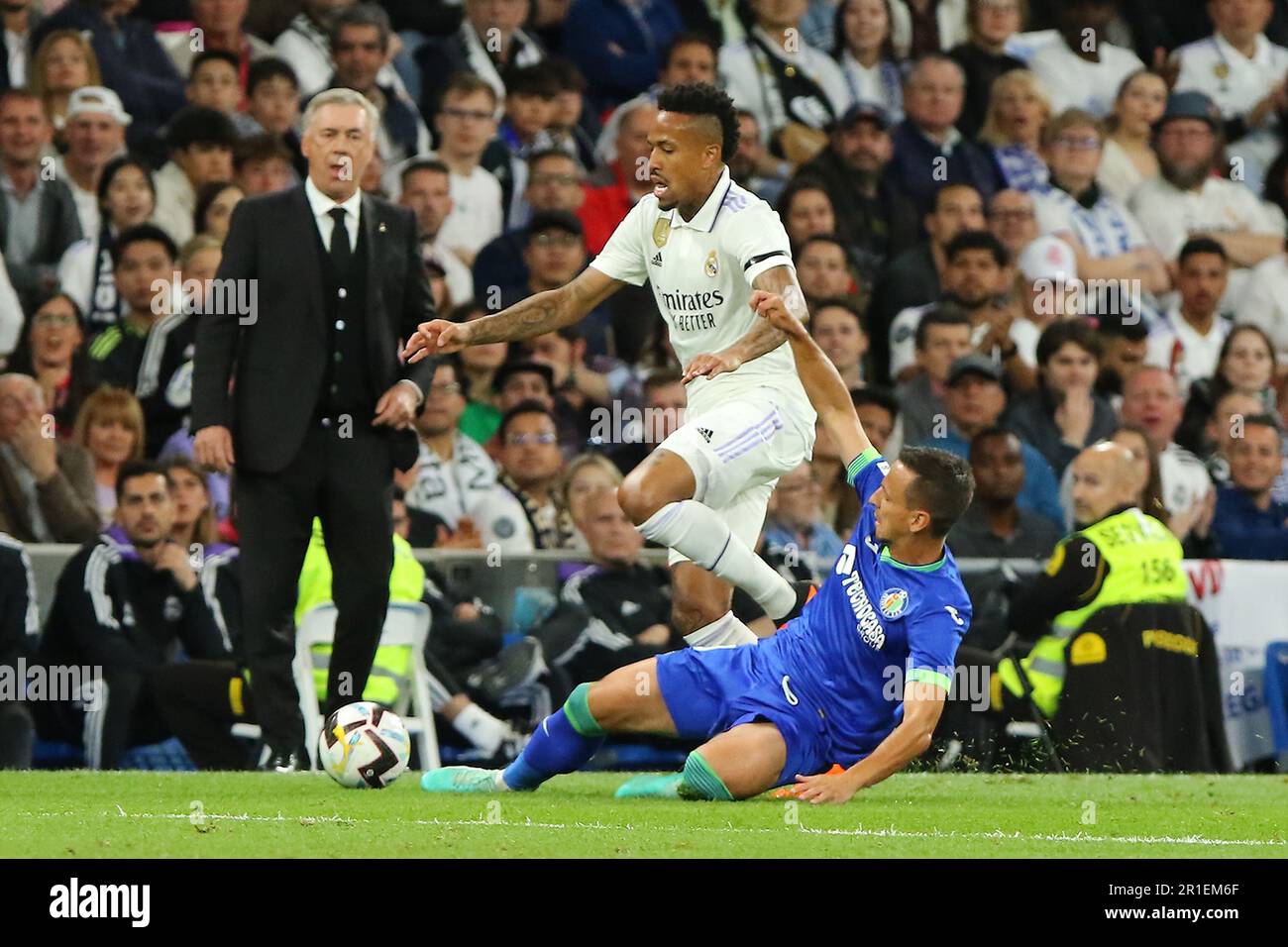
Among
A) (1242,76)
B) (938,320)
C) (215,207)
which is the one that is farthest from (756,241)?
(1242,76)

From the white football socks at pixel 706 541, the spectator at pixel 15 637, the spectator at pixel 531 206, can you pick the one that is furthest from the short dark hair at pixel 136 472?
the white football socks at pixel 706 541

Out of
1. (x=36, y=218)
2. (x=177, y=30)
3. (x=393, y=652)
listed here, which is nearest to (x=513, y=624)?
(x=393, y=652)

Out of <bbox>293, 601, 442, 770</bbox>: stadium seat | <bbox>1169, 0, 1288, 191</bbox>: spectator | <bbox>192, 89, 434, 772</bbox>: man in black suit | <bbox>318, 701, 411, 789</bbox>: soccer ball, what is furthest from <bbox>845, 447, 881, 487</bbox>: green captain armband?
<bbox>1169, 0, 1288, 191</bbox>: spectator

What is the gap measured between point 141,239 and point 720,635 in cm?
479

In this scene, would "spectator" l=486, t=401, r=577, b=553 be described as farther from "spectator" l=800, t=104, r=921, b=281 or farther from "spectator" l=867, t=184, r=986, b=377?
"spectator" l=800, t=104, r=921, b=281

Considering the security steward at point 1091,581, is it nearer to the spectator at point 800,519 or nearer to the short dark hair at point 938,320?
the spectator at point 800,519

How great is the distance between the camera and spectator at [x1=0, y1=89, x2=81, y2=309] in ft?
38.5

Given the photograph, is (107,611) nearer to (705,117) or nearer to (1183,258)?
(705,117)

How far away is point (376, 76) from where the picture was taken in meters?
12.8

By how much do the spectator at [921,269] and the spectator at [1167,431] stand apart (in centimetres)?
133

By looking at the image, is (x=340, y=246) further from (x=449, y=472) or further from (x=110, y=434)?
(x=449, y=472)

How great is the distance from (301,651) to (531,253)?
3577mm

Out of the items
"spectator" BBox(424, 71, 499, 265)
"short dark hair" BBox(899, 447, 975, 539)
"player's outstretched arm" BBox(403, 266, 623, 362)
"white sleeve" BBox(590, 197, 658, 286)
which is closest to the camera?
"short dark hair" BBox(899, 447, 975, 539)

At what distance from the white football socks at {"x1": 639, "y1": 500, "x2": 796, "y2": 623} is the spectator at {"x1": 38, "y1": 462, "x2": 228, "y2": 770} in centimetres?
318
